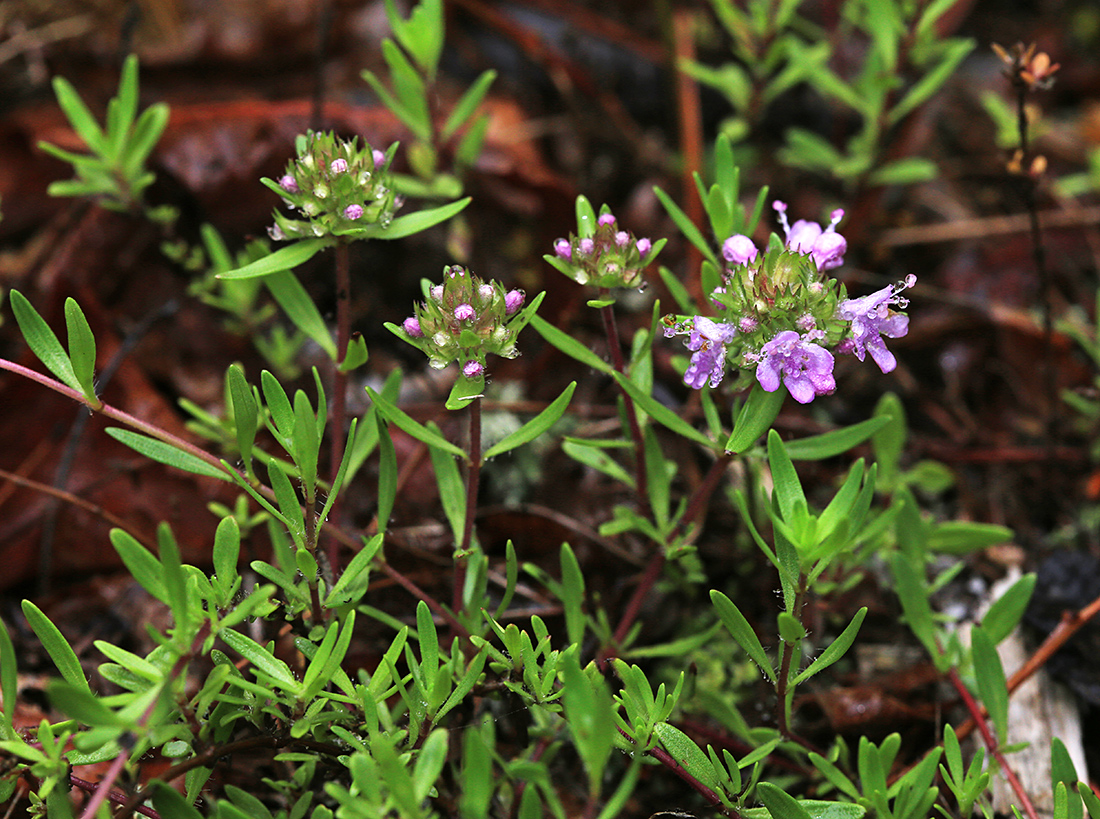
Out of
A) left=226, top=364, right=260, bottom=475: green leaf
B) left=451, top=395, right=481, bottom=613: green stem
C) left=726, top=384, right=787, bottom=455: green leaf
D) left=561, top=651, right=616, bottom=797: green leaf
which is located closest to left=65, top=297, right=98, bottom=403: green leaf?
left=226, top=364, right=260, bottom=475: green leaf

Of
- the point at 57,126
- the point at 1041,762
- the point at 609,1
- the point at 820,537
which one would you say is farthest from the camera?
the point at 609,1

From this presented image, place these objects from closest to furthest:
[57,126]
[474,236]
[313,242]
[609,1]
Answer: [313,242], [474,236], [57,126], [609,1]

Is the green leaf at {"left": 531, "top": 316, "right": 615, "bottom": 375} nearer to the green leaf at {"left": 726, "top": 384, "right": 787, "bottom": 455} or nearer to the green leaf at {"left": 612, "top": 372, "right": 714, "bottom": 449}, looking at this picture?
the green leaf at {"left": 612, "top": 372, "right": 714, "bottom": 449}

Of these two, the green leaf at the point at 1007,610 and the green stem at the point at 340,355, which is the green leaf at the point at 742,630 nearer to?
the green leaf at the point at 1007,610

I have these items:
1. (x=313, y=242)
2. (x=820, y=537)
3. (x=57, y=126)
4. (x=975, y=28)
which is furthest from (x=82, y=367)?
(x=975, y=28)

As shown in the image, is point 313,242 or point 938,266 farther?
point 938,266

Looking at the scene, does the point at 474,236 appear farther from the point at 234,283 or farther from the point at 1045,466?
the point at 1045,466

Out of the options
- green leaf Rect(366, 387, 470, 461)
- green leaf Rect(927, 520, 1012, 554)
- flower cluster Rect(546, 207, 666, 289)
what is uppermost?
flower cluster Rect(546, 207, 666, 289)

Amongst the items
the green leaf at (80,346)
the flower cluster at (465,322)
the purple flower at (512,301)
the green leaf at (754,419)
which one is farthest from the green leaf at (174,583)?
the green leaf at (754,419)
